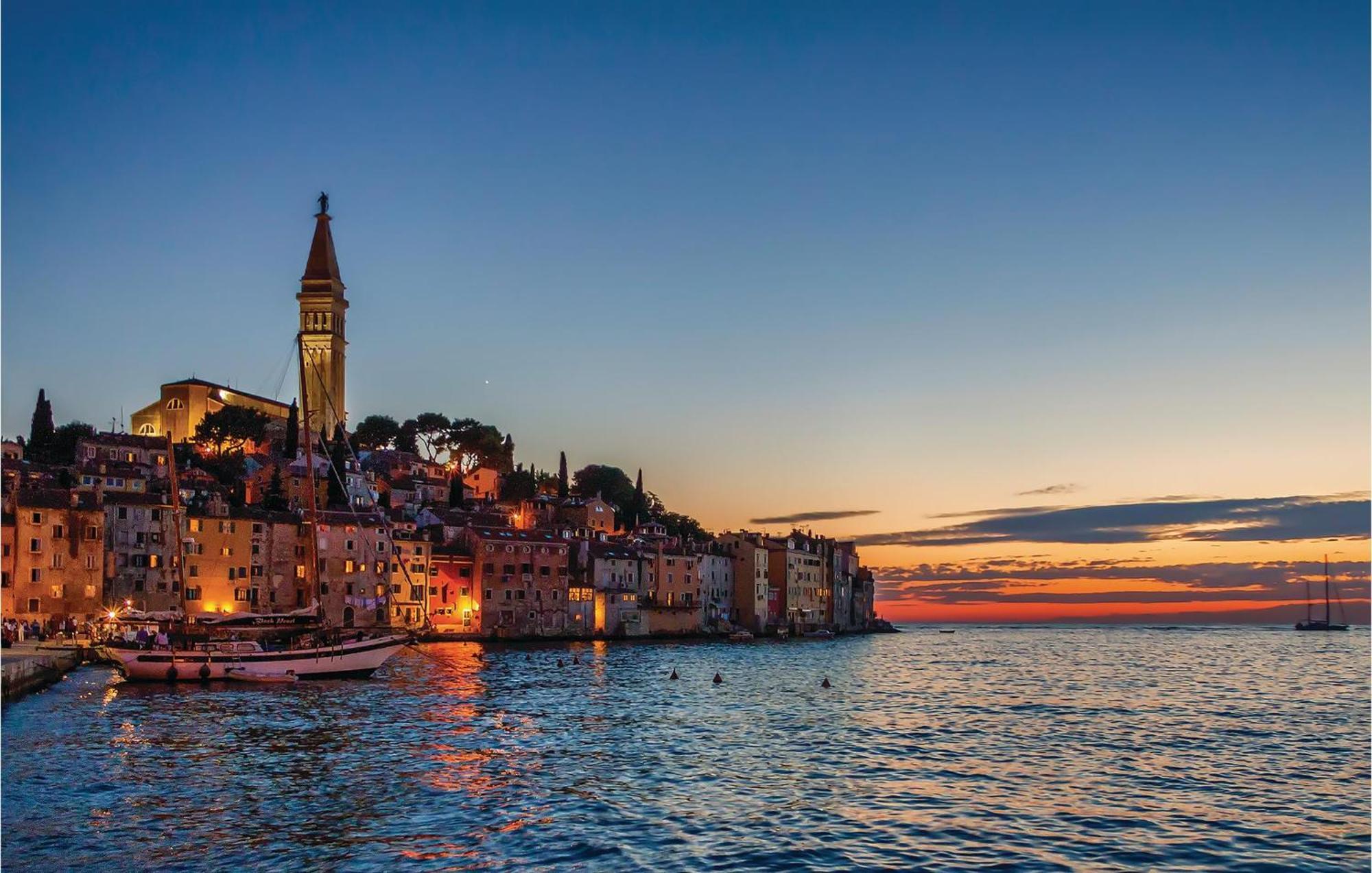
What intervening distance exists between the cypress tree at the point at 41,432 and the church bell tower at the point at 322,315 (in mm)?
39000

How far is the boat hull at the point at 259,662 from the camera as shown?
51688 mm

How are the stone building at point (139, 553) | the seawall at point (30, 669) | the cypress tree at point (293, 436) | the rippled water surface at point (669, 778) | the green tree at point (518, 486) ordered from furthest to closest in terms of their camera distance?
the green tree at point (518, 486) < the cypress tree at point (293, 436) < the stone building at point (139, 553) < the seawall at point (30, 669) < the rippled water surface at point (669, 778)

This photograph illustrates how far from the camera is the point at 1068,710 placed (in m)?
47.8

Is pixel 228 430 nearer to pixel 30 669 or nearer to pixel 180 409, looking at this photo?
pixel 180 409

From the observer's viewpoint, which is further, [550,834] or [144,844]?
[550,834]

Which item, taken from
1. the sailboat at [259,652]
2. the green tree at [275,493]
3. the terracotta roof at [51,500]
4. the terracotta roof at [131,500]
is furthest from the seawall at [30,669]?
the green tree at [275,493]

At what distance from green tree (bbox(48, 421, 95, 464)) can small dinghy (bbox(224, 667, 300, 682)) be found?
217 ft

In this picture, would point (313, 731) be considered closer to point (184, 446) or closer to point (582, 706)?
point (582, 706)

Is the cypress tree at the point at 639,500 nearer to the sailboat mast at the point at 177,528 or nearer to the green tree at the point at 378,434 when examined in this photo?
the green tree at the point at 378,434

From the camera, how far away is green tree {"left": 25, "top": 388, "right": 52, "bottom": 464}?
11019 cm

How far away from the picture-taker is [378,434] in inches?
6033

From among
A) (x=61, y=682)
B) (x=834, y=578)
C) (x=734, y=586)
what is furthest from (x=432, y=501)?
(x=61, y=682)

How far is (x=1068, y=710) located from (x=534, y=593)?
61606 millimetres

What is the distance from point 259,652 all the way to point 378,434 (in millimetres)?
102174
